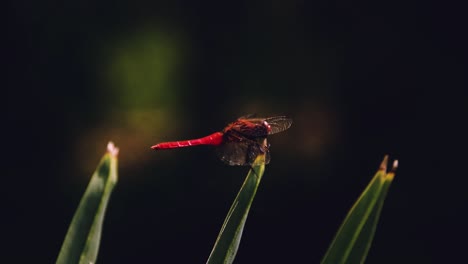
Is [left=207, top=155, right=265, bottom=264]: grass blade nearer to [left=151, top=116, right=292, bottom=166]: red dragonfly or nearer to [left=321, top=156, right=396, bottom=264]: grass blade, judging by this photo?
[left=321, top=156, right=396, bottom=264]: grass blade

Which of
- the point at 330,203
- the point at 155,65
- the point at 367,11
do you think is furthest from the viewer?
the point at 330,203

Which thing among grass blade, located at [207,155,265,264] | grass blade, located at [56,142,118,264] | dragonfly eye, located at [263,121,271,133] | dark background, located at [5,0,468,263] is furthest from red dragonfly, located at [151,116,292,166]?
dark background, located at [5,0,468,263]

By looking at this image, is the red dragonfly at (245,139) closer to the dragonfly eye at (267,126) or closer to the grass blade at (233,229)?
the dragonfly eye at (267,126)

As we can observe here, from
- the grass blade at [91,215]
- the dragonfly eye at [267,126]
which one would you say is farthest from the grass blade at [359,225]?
the dragonfly eye at [267,126]

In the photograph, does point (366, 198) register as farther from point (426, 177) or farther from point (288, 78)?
point (426, 177)

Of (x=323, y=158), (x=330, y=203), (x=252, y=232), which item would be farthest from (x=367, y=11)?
(x=252, y=232)

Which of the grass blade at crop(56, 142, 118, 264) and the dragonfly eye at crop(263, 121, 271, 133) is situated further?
the dragonfly eye at crop(263, 121, 271, 133)

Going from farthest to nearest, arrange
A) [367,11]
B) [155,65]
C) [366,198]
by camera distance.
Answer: [367,11]
[155,65]
[366,198]
